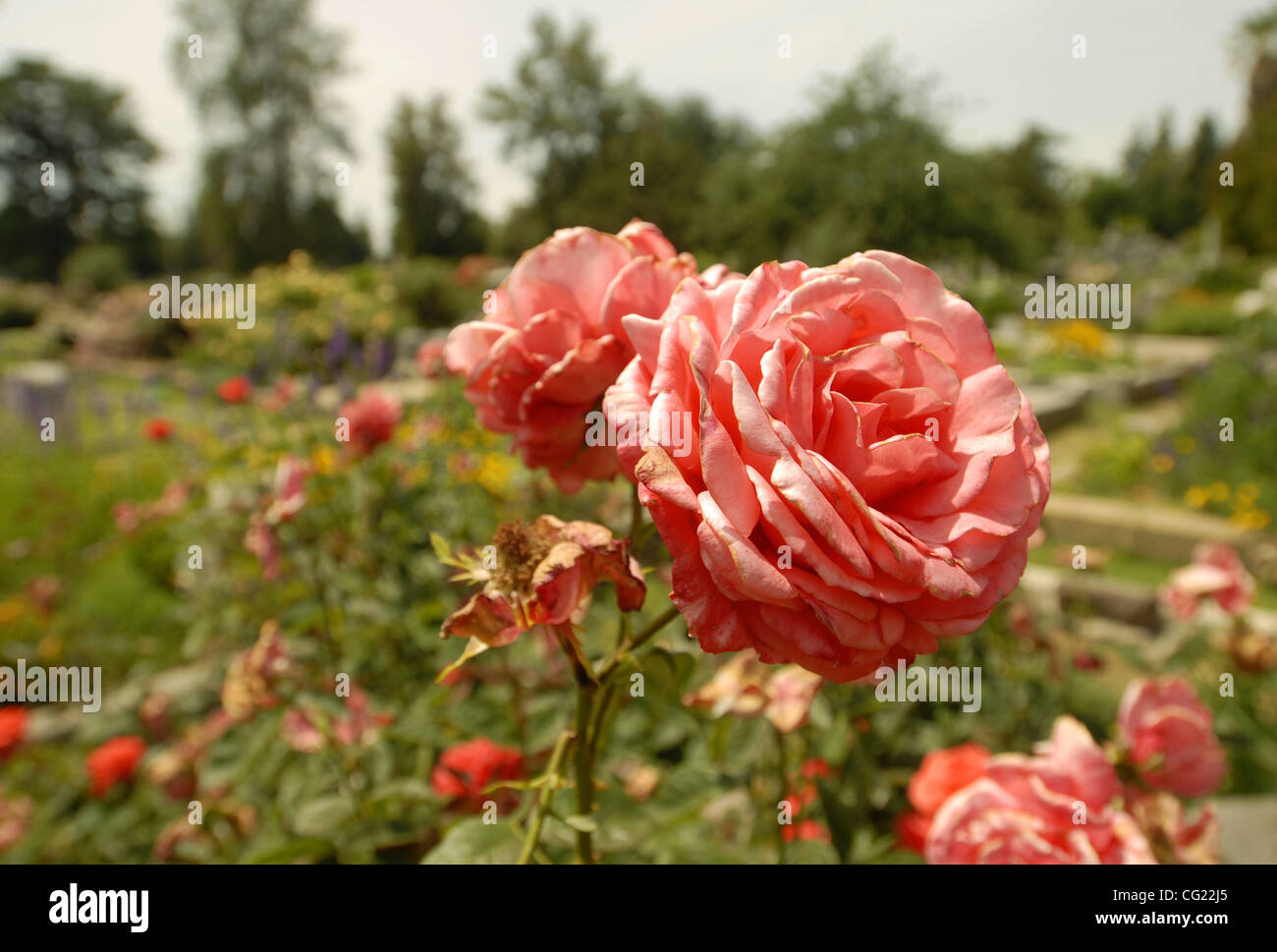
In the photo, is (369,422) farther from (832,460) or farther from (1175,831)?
(1175,831)

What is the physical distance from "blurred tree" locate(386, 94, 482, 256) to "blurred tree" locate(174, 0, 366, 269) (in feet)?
15.7

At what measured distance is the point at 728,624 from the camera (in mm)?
453

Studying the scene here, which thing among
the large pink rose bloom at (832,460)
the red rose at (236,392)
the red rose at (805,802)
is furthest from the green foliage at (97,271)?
the large pink rose bloom at (832,460)

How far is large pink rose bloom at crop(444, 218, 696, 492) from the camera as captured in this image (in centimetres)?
60

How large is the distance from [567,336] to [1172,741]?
36.4 inches

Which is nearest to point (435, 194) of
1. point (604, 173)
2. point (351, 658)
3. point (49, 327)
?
point (604, 173)

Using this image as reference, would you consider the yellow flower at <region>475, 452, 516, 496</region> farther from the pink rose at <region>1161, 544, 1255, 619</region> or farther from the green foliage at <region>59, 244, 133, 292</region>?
the green foliage at <region>59, 244, 133, 292</region>

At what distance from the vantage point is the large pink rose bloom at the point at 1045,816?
2.52ft

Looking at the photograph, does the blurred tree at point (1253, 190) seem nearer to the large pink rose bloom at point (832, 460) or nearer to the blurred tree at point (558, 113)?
the blurred tree at point (558, 113)
